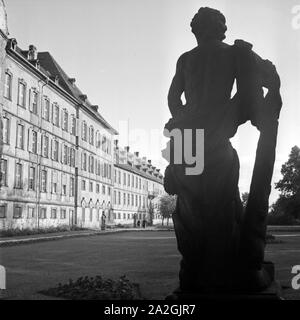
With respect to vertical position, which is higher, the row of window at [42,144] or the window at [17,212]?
the row of window at [42,144]

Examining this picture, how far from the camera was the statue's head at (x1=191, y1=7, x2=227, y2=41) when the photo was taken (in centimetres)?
483

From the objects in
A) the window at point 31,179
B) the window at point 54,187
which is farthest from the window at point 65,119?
the window at point 31,179

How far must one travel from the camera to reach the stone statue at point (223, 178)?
14.5 ft

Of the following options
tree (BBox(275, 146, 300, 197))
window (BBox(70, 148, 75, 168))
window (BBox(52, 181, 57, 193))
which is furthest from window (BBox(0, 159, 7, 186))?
tree (BBox(275, 146, 300, 197))

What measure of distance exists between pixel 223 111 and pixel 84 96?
49.6 metres

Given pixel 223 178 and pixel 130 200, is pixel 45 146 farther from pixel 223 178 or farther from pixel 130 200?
pixel 223 178

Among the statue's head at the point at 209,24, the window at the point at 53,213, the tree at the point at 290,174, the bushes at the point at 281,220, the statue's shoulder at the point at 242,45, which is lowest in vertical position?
the bushes at the point at 281,220

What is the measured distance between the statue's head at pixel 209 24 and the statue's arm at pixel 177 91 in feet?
1.23

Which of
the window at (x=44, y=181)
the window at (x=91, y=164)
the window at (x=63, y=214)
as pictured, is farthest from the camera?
the window at (x=91, y=164)

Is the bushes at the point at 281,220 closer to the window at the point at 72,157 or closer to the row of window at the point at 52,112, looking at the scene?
the window at the point at 72,157

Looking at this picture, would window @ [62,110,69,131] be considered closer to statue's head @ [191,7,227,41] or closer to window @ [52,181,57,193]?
window @ [52,181,57,193]

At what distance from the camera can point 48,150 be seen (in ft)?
129
